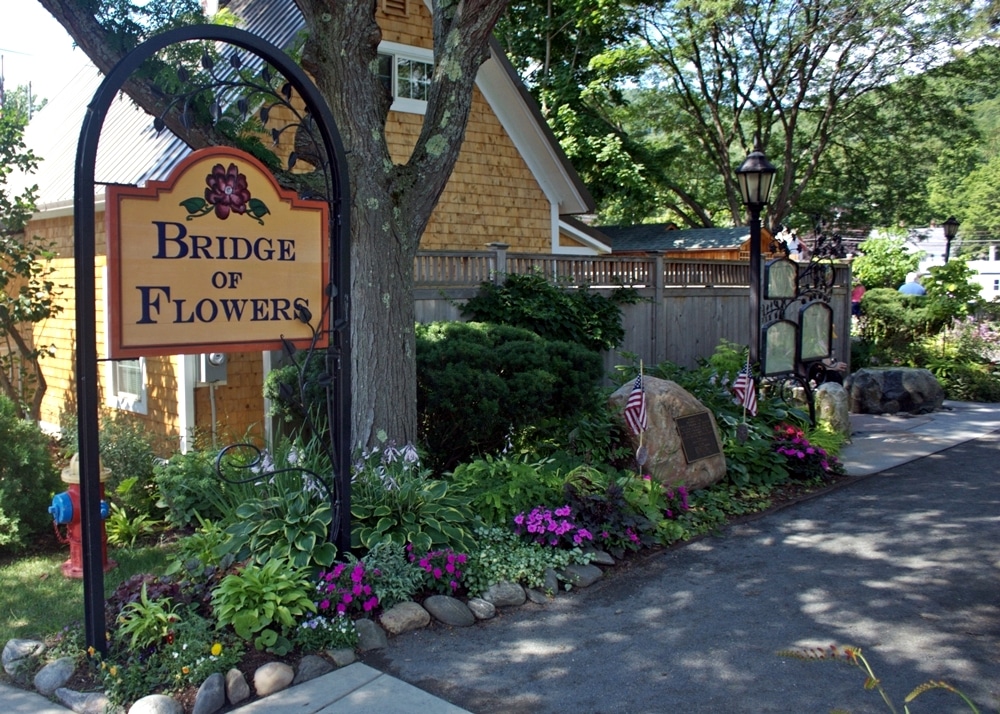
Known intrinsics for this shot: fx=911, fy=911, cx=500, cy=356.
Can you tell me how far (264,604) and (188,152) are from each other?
6488 mm

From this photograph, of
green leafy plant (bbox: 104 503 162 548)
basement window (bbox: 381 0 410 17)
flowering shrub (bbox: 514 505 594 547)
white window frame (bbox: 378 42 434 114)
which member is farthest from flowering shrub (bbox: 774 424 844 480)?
basement window (bbox: 381 0 410 17)

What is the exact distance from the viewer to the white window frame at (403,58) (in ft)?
40.9

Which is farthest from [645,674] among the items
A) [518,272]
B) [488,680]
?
[518,272]

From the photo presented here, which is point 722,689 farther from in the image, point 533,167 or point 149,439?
point 533,167

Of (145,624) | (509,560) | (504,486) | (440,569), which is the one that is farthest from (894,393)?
(145,624)

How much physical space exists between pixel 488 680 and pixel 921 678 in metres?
2.19

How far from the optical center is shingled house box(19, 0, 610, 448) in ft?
33.0

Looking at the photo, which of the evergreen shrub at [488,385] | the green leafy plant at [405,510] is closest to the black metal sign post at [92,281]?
the green leafy plant at [405,510]

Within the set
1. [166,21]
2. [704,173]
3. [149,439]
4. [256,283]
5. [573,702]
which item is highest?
[704,173]

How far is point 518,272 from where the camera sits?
11.0 m

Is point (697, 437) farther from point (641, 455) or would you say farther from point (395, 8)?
point (395, 8)

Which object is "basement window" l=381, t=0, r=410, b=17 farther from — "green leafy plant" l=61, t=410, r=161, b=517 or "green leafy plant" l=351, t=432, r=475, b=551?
"green leafy plant" l=351, t=432, r=475, b=551

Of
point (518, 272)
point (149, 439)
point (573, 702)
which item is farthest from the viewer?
point (518, 272)

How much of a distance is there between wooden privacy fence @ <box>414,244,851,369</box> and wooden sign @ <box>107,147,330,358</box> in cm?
409
